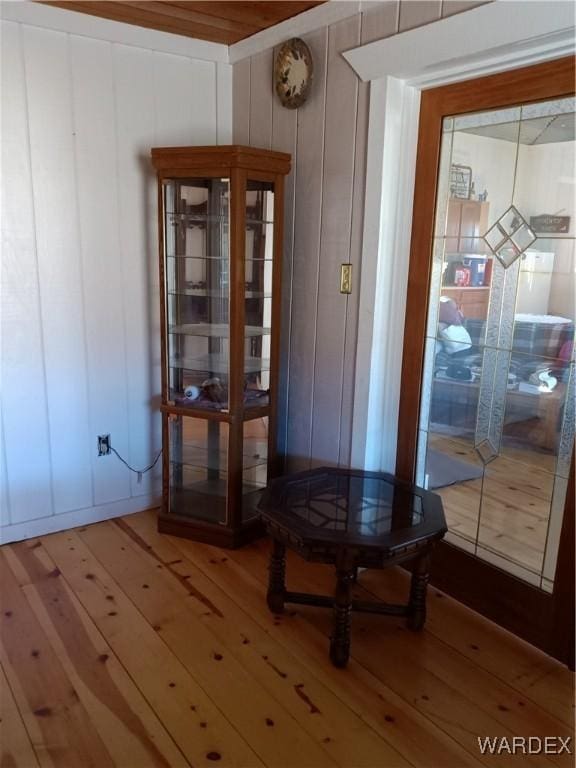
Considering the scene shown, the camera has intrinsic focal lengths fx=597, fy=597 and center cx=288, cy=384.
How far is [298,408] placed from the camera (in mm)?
2805

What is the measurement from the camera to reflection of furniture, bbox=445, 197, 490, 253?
2115 mm

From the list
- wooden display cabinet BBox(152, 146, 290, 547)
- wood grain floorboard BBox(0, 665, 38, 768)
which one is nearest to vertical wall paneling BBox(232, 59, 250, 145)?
wooden display cabinet BBox(152, 146, 290, 547)

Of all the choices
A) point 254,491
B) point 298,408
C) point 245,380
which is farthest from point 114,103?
point 254,491

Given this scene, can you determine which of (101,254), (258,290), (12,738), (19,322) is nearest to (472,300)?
(258,290)

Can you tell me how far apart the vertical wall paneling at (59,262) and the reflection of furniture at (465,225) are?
1.60 m

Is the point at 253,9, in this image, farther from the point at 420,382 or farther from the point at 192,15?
the point at 420,382

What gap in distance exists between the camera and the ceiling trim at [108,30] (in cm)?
236

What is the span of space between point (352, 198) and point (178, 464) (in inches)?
57.2

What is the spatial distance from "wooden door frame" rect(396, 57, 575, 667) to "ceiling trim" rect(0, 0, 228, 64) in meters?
1.21

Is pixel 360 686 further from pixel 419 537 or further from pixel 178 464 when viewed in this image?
pixel 178 464

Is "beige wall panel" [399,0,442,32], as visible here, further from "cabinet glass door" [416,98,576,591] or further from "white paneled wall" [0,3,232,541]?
"white paneled wall" [0,3,232,541]

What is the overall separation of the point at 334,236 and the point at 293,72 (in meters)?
0.72

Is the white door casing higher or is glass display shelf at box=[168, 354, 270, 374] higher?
the white door casing

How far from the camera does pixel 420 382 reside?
238 centimetres
